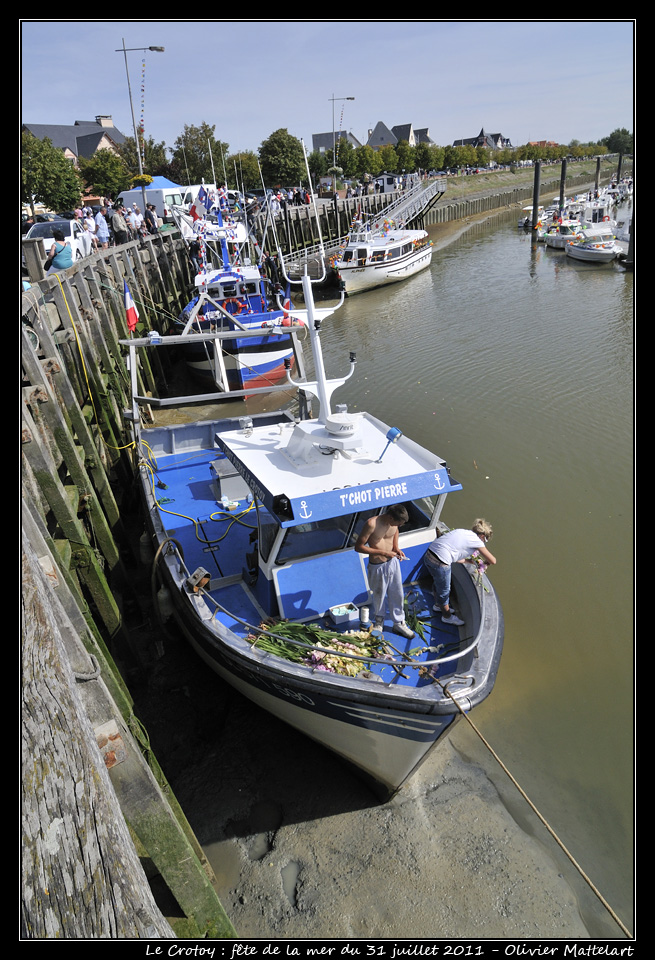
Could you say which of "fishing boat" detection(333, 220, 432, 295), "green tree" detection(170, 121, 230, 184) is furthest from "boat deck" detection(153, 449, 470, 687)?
"green tree" detection(170, 121, 230, 184)

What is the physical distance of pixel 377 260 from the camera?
33.6 metres

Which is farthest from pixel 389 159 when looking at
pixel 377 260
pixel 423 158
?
pixel 377 260

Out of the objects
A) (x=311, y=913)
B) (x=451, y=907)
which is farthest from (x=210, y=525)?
(x=451, y=907)

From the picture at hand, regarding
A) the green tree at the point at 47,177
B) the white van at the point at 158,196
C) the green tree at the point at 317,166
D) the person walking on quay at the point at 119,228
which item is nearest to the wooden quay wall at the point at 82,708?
the person walking on quay at the point at 119,228

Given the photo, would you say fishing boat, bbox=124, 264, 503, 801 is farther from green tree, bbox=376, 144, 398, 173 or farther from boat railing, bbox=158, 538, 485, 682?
green tree, bbox=376, 144, 398, 173

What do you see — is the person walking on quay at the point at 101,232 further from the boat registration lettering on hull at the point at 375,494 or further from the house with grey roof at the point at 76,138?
the house with grey roof at the point at 76,138

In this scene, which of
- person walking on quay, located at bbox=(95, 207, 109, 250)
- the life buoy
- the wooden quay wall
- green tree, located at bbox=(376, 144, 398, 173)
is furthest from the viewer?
green tree, located at bbox=(376, 144, 398, 173)

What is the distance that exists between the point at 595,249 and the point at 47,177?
31.5m

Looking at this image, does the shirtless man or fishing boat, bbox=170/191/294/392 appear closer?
the shirtless man

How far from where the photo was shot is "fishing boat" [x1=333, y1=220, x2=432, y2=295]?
1292 inches

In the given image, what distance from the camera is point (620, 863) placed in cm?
580

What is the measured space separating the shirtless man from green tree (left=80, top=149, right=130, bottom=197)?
45313 mm

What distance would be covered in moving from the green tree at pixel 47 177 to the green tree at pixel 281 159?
19885 mm

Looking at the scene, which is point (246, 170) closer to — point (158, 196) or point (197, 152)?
point (197, 152)
